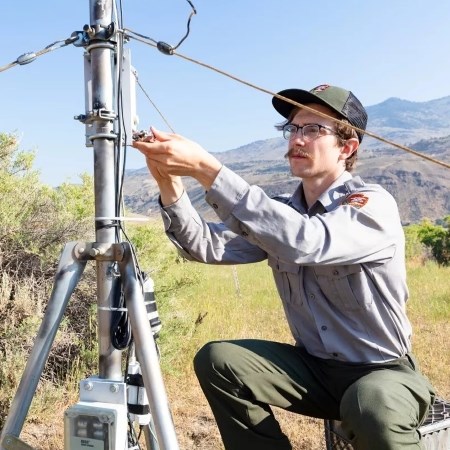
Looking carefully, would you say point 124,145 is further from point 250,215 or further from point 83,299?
point 83,299

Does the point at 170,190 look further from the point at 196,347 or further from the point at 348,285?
the point at 196,347

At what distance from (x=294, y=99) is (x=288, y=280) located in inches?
31.6

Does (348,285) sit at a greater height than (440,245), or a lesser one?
lesser

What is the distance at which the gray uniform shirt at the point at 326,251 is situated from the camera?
74.6 inches

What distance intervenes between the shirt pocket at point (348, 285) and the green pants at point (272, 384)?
10.3 inches

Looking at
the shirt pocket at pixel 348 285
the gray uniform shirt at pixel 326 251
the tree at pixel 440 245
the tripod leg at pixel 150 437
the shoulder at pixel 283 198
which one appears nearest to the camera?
the gray uniform shirt at pixel 326 251

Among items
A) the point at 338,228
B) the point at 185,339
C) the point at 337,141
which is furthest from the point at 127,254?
the point at 185,339

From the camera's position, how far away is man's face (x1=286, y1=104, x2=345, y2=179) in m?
2.32

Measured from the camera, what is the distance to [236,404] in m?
2.28

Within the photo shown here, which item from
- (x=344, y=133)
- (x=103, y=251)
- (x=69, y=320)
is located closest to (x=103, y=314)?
(x=103, y=251)

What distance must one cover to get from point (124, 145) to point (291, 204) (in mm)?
956

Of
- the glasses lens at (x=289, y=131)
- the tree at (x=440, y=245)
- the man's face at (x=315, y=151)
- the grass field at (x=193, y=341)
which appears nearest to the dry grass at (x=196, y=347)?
the grass field at (x=193, y=341)

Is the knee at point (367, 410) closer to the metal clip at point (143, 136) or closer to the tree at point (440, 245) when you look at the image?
the metal clip at point (143, 136)

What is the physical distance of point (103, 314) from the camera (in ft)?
6.12
